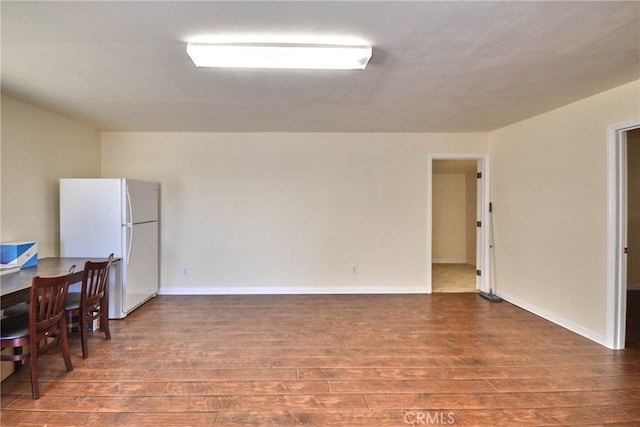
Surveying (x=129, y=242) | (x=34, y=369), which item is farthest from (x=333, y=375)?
(x=129, y=242)

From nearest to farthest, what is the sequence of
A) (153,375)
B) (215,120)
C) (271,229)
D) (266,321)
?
1. (153,375)
2. (266,321)
3. (215,120)
4. (271,229)

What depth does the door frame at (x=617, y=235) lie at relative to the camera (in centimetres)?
288

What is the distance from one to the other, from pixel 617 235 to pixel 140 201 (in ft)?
16.8

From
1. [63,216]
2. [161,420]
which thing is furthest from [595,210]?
[63,216]

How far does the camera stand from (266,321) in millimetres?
3605

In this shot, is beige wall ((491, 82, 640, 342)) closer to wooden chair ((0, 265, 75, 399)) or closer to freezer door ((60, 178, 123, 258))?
wooden chair ((0, 265, 75, 399))

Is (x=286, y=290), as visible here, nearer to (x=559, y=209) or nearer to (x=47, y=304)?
(x=47, y=304)

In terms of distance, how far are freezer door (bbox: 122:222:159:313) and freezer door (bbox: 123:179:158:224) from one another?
3.7 inches

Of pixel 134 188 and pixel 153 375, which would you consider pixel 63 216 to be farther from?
pixel 153 375

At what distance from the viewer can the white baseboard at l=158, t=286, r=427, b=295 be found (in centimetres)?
463

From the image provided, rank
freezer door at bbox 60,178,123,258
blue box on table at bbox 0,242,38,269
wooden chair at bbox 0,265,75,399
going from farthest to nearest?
freezer door at bbox 60,178,123,258
blue box on table at bbox 0,242,38,269
wooden chair at bbox 0,265,75,399

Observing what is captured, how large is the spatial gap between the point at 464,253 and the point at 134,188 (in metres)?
6.74

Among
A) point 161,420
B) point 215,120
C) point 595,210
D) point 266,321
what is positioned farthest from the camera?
point 215,120

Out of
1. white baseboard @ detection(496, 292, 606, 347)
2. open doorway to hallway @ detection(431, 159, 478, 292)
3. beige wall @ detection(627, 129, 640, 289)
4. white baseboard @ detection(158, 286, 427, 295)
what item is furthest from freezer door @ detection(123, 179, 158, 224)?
beige wall @ detection(627, 129, 640, 289)
